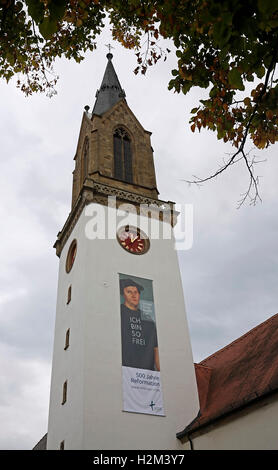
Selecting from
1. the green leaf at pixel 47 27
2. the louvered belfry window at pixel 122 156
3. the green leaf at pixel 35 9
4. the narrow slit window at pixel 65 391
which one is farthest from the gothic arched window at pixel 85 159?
the green leaf at pixel 47 27

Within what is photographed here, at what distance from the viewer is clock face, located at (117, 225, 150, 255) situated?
1922 cm

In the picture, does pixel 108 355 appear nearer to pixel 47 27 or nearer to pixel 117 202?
pixel 117 202

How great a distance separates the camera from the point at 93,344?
15383 millimetres

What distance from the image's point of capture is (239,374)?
51.2 feet

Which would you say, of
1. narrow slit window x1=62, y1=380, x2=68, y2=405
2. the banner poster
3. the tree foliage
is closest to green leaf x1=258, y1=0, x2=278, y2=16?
the tree foliage

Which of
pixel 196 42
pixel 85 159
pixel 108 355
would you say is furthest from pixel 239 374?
pixel 85 159

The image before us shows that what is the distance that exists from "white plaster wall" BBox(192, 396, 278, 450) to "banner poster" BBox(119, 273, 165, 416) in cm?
210

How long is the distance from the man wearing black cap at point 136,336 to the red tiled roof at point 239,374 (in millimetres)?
2506

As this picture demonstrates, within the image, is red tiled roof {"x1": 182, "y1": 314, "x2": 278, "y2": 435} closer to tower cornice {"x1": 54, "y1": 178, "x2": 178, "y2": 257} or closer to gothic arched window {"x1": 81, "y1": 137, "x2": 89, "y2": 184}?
tower cornice {"x1": 54, "y1": 178, "x2": 178, "y2": 257}

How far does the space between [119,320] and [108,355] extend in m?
1.57

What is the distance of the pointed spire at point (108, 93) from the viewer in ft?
90.3

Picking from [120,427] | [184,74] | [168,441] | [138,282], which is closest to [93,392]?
[120,427]

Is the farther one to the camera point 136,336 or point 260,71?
point 136,336
